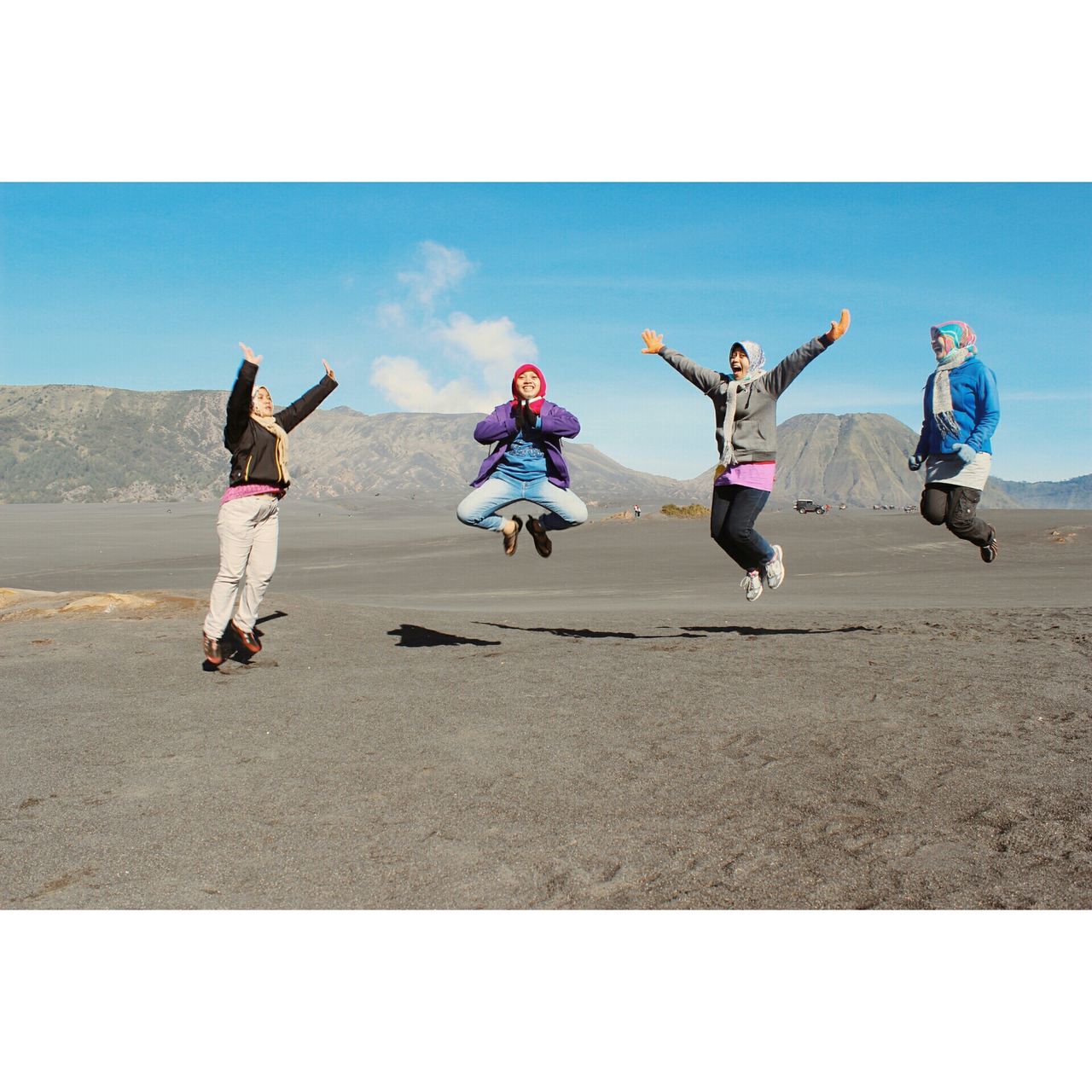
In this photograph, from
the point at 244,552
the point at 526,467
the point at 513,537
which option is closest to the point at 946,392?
the point at 526,467

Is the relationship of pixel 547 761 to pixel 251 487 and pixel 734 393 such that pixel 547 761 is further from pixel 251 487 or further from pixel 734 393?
pixel 251 487

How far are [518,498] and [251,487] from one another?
8.53 feet

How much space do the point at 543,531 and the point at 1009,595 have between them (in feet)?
43.7

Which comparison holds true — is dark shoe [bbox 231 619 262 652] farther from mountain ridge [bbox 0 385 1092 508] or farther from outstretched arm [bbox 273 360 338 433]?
mountain ridge [bbox 0 385 1092 508]

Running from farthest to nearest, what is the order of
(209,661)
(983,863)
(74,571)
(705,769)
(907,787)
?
(74,571), (209,661), (705,769), (907,787), (983,863)

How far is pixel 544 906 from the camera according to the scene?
416 cm

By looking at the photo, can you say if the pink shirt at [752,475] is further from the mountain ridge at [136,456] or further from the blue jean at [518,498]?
the mountain ridge at [136,456]

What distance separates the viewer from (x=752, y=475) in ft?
23.5

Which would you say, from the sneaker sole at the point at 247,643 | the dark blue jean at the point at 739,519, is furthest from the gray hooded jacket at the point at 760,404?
the sneaker sole at the point at 247,643

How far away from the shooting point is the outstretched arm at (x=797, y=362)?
6.84 metres

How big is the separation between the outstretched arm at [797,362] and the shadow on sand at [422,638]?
209 inches

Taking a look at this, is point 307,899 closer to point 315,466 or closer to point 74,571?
point 74,571

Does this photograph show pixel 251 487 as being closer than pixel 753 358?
No

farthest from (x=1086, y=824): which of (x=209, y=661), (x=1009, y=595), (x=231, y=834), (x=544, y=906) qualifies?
(x=1009, y=595)
